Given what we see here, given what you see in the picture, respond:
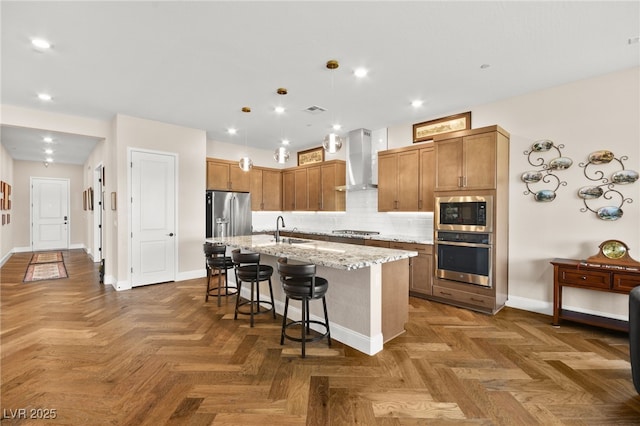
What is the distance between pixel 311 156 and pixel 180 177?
9.79 feet

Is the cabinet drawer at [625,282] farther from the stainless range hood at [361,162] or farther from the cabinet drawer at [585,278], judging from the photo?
the stainless range hood at [361,162]

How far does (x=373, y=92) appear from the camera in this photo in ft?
12.9

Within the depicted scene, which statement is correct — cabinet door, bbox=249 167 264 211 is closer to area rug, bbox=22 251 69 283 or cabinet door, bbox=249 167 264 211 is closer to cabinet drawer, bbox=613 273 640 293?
area rug, bbox=22 251 69 283

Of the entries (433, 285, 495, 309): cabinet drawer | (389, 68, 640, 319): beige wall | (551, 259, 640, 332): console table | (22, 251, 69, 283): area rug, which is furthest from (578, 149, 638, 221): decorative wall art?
(22, 251, 69, 283): area rug

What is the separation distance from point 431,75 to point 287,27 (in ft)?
6.00

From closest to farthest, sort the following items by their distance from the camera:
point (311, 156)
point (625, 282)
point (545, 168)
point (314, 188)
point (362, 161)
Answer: point (625, 282)
point (545, 168)
point (362, 161)
point (314, 188)
point (311, 156)

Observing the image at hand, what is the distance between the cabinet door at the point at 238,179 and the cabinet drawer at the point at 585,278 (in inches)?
227

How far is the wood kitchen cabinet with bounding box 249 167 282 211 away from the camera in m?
7.00

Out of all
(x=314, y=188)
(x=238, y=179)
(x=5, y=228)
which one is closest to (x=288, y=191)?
(x=314, y=188)

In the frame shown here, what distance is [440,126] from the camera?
16.0 ft

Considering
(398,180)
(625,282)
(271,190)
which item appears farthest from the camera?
(271,190)

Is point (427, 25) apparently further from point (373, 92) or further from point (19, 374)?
point (19, 374)

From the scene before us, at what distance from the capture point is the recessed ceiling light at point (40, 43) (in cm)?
273

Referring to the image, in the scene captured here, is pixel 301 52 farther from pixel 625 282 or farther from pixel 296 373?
pixel 625 282
